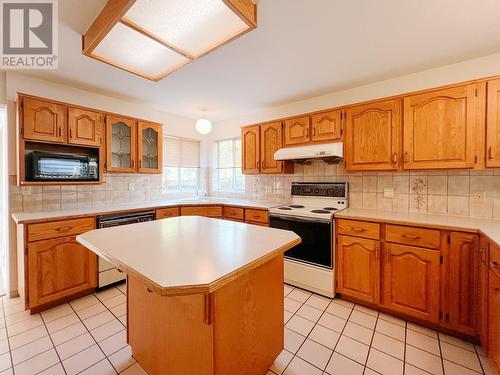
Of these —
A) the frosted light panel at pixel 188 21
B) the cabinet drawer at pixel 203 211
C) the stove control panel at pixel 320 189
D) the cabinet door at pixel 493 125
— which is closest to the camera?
the frosted light panel at pixel 188 21

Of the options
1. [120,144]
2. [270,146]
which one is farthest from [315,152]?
[120,144]

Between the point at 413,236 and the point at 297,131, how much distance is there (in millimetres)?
1730

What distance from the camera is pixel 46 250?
6.97 feet

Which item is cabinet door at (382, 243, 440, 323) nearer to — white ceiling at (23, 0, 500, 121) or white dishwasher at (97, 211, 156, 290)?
white ceiling at (23, 0, 500, 121)

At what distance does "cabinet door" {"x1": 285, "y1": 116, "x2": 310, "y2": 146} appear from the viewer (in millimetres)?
2855

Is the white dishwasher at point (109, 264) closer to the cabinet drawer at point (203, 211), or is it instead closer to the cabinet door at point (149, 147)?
the cabinet drawer at point (203, 211)

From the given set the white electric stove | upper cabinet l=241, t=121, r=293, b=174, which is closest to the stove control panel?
A: the white electric stove

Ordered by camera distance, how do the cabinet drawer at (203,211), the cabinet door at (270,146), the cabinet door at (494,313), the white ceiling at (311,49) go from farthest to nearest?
1. the cabinet drawer at (203,211)
2. the cabinet door at (270,146)
3. the white ceiling at (311,49)
4. the cabinet door at (494,313)

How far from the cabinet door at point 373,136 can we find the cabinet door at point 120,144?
Answer: 2769 mm

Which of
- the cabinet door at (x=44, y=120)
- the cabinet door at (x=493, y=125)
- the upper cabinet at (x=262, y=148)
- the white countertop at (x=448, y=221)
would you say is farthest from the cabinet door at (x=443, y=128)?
the cabinet door at (x=44, y=120)

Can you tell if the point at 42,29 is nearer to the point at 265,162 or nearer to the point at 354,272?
the point at 265,162

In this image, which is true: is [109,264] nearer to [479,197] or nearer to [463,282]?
[463,282]

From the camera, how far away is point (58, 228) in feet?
7.18

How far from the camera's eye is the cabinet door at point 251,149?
11.0 ft
